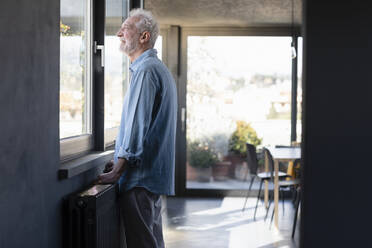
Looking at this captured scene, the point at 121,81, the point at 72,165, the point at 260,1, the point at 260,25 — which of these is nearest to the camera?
the point at 72,165

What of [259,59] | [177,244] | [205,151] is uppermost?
[259,59]

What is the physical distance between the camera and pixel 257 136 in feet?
24.6

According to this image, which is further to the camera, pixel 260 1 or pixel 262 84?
pixel 262 84

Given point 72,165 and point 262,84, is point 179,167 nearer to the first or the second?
point 262,84

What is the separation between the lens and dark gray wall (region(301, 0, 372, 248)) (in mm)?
1695

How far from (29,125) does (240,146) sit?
593cm

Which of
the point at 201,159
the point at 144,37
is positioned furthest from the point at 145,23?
the point at 201,159

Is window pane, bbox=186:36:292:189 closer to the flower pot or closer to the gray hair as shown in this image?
the flower pot

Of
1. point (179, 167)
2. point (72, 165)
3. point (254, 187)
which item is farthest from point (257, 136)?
point (72, 165)

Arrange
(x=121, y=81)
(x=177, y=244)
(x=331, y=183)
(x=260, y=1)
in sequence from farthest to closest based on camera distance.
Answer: (x=260, y=1)
(x=177, y=244)
(x=121, y=81)
(x=331, y=183)

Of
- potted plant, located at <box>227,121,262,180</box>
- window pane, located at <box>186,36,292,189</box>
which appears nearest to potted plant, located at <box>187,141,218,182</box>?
window pane, located at <box>186,36,292,189</box>

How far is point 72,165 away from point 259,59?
5.72 m

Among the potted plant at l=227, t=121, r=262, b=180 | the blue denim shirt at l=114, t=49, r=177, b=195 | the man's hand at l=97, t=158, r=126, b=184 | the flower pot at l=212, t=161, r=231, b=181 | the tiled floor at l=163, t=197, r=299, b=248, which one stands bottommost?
the tiled floor at l=163, t=197, r=299, b=248

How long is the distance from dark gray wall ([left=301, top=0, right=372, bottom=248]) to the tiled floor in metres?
2.98
